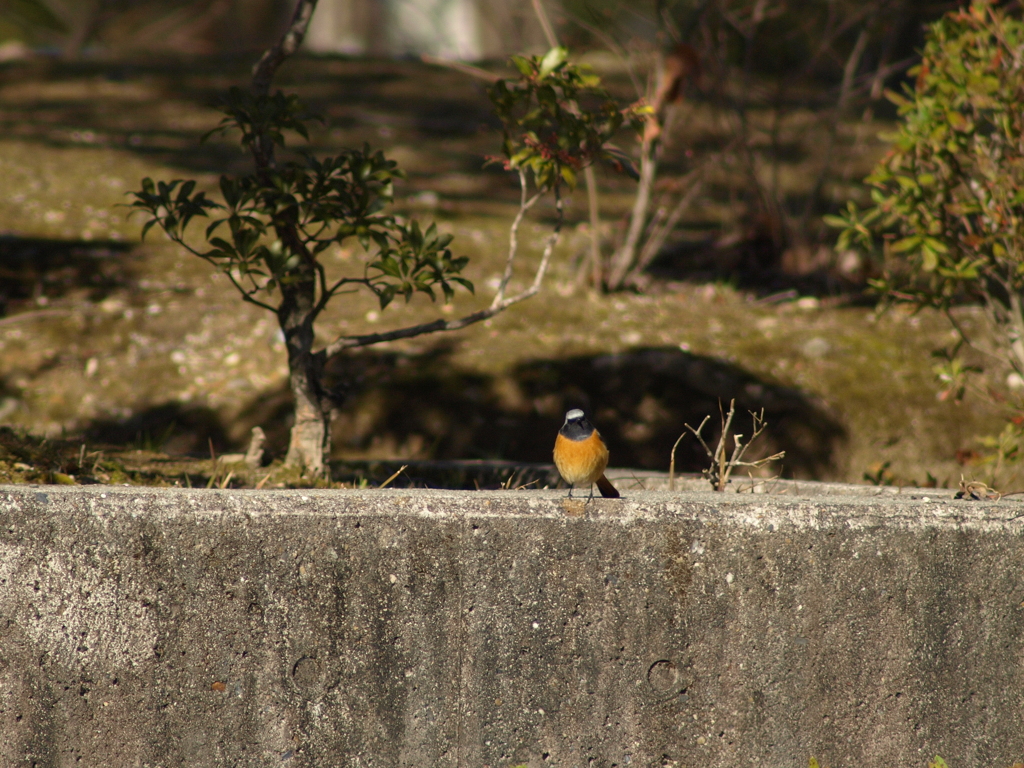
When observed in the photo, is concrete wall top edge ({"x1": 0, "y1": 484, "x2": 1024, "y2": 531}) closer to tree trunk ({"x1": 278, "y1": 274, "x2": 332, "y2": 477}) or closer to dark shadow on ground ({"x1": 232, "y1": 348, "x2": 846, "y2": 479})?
tree trunk ({"x1": 278, "y1": 274, "x2": 332, "y2": 477})

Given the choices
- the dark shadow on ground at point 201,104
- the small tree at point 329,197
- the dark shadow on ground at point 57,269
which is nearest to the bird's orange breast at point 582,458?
the small tree at point 329,197

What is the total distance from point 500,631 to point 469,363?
3358mm

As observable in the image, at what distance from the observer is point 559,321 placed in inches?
245

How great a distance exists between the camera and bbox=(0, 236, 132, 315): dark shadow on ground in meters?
6.27

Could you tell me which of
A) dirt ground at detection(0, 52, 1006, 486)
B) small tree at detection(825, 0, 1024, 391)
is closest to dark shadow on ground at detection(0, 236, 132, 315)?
dirt ground at detection(0, 52, 1006, 486)

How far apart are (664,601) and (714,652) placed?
0.65ft

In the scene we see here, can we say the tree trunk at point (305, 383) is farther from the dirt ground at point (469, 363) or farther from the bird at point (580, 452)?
the bird at point (580, 452)

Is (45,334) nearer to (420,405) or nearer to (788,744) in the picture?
(420,405)

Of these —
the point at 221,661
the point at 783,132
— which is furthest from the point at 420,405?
the point at 783,132

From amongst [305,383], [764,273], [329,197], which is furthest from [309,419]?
[764,273]

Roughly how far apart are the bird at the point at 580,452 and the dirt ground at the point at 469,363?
1555mm

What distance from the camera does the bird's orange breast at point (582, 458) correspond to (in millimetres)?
2590

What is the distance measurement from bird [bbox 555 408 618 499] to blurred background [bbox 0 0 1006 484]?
76.8 inches

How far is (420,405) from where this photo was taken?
5.34 metres
